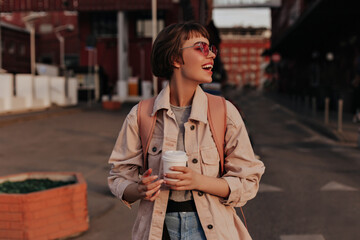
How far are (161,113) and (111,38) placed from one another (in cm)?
4577

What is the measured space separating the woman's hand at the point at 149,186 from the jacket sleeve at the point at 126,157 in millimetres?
204

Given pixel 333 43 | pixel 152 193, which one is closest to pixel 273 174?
pixel 152 193

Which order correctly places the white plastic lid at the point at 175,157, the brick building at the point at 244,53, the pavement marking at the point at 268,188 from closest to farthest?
1. the white plastic lid at the point at 175,157
2. the pavement marking at the point at 268,188
3. the brick building at the point at 244,53

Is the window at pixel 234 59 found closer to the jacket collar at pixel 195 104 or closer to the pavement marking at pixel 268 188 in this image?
the pavement marking at pixel 268 188

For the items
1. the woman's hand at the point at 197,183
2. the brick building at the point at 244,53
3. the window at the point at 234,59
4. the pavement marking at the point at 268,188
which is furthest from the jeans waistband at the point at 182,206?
the window at the point at 234,59

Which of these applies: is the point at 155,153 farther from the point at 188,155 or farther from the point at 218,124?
the point at 218,124

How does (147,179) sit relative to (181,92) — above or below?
below

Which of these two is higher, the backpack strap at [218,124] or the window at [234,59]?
the window at [234,59]

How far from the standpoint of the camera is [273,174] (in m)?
8.63

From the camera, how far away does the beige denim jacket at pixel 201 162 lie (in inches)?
87.6

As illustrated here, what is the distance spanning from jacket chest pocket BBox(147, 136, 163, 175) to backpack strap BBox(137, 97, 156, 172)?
0.02 m

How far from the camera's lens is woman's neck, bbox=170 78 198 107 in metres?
2.36

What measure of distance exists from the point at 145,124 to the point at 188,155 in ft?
0.90

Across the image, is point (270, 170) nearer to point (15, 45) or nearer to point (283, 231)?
point (283, 231)
